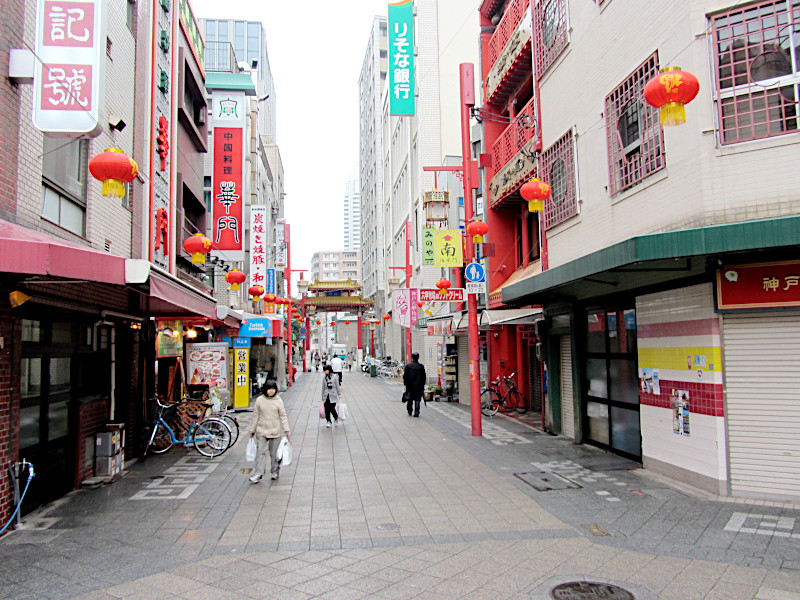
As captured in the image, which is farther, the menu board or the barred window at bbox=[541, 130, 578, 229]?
the menu board

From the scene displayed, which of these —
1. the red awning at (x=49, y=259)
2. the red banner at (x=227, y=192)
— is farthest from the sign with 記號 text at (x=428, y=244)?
the red awning at (x=49, y=259)

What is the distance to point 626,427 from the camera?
35.5 feet

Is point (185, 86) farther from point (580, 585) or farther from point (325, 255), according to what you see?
point (325, 255)

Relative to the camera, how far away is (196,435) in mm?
12031

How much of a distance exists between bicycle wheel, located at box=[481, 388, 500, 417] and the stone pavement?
23.1ft

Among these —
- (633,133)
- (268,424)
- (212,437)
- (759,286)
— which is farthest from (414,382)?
(759,286)

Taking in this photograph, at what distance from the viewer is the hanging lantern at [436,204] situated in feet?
85.3

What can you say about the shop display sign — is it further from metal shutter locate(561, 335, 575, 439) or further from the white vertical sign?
the white vertical sign

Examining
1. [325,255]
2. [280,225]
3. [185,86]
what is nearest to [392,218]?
[280,225]

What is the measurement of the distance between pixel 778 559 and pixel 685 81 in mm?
4864

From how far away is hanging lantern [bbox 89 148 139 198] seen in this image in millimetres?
6422

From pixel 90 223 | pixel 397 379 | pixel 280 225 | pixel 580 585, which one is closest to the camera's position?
pixel 580 585

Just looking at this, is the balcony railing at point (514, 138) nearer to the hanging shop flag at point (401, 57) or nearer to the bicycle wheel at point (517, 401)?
the bicycle wheel at point (517, 401)

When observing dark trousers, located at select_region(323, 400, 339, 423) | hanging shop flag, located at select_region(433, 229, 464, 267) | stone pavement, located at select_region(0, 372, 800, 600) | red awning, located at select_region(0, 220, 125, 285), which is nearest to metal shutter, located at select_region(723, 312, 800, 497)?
stone pavement, located at select_region(0, 372, 800, 600)
